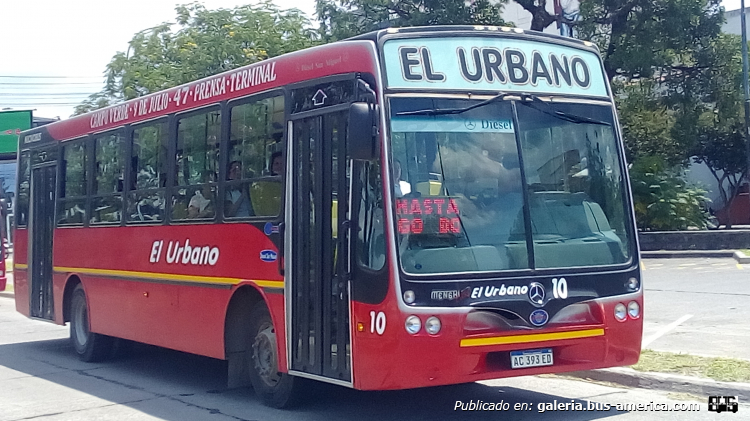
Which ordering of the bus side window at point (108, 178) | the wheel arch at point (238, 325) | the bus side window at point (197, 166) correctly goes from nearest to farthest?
the wheel arch at point (238, 325) < the bus side window at point (197, 166) < the bus side window at point (108, 178)

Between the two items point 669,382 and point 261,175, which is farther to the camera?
point 261,175

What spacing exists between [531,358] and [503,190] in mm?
1343

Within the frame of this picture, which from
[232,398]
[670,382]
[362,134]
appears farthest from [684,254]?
[362,134]

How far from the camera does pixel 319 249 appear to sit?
8.02 metres

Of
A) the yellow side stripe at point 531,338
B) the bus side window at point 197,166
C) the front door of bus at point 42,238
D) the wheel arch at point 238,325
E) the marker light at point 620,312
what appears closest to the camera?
the yellow side stripe at point 531,338

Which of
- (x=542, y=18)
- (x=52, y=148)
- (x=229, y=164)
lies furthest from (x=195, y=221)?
(x=542, y=18)

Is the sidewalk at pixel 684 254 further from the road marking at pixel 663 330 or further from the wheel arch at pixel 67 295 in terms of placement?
the wheel arch at pixel 67 295

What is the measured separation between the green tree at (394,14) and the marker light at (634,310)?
20097 mm

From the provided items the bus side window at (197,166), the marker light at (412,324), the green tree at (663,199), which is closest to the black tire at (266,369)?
the bus side window at (197,166)

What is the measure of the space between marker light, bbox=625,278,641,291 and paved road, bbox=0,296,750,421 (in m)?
1.08

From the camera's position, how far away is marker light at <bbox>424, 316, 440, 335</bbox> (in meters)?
7.00

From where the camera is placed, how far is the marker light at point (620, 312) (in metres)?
7.64

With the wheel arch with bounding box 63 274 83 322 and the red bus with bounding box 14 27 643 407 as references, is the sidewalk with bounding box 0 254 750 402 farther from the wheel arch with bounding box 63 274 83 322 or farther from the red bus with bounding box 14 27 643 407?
the wheel arch with bounding box 63 274 83 322

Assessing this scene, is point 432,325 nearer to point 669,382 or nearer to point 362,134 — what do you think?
point 362,134
